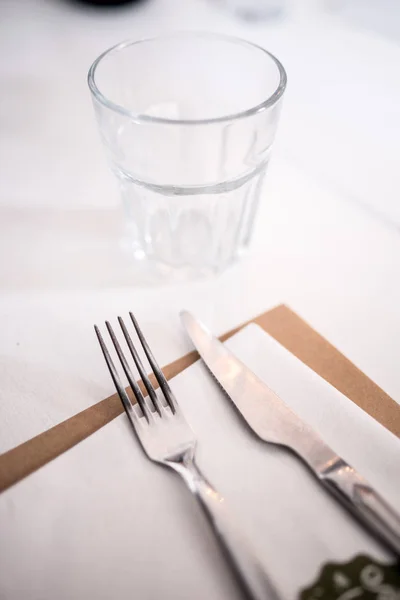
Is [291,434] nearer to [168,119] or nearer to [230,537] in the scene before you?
[230,537]

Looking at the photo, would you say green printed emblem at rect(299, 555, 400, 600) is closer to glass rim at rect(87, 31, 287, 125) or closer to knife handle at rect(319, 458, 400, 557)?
knife handle at rect(319, 458, 400, 557)

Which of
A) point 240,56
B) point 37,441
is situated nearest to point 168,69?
point 240,56

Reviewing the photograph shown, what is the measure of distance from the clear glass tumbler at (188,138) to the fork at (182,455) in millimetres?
154

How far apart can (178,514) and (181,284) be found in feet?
0.72

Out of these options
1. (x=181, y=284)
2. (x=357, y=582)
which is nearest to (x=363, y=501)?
(x=357, y=582)

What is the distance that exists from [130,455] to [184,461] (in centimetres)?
4

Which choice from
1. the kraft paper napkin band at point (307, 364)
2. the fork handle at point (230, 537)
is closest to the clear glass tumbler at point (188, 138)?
the kraft paper napkin band at point (307, 364)

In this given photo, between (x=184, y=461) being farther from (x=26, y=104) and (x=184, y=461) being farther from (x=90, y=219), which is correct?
(x=26, y=104)

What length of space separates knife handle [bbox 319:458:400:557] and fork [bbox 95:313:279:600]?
63mm

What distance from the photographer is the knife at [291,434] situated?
0.75ft

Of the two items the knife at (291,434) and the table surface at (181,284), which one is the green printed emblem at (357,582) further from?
the table surface at (181,284)

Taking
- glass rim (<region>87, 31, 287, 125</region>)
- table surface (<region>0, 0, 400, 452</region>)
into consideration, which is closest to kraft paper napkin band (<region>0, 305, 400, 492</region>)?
table surface (<region>0, 0, 400, 452</region>)

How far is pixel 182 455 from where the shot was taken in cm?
27

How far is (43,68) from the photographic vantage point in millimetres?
694
